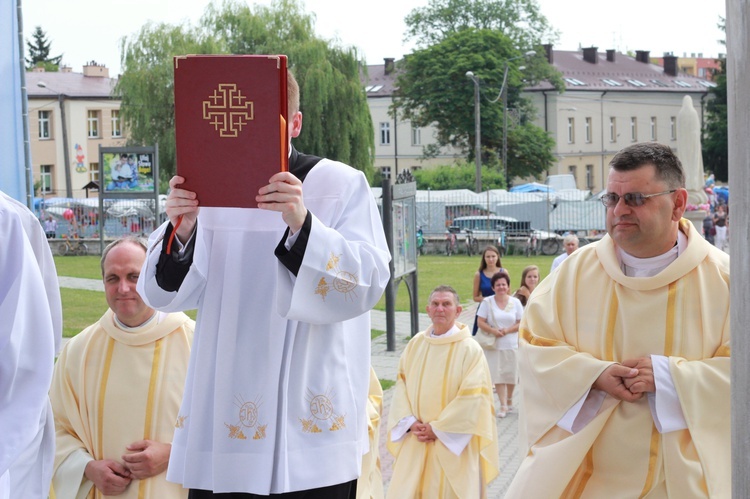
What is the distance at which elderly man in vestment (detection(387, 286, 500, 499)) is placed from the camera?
7.75 metres

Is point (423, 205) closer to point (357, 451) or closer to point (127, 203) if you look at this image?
point (127, 203)

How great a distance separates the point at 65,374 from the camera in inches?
187

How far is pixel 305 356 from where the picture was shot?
347cm

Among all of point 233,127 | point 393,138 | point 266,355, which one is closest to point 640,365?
point 266,355

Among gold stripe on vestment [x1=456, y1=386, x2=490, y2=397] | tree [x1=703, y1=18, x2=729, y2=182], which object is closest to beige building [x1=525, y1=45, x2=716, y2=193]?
tree [x1=703, y1=18, x2=729, y2=182]

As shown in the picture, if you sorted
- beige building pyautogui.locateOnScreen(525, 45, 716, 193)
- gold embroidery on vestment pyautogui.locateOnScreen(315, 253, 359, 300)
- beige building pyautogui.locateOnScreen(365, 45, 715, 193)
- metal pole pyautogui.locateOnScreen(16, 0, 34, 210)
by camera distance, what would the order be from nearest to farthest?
gold embroidery on vestment pyautogui.locateOnScreen(315, 253, 359, 300) < metal pole pyautogui.locateOnScreen(16, 0, 34, 210) < beige building pyautogui.locateOnScreen(525, 45, 716, 193) < beige building pyautogui.locateOnScreen(365, 45, 715, 193)

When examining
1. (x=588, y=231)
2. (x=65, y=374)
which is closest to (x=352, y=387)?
(x=65, y=374)

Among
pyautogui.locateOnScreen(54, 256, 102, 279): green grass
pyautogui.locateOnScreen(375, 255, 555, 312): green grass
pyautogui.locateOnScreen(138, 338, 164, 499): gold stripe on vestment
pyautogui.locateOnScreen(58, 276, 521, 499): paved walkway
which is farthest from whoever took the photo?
pyautogui.locateOnScreen(54, 256, 102, 279): green grass

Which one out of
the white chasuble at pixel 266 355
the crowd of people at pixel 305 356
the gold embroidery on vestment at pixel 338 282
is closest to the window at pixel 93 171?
the crowd of people at pixel 305 356

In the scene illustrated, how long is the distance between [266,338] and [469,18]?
68.5 meters

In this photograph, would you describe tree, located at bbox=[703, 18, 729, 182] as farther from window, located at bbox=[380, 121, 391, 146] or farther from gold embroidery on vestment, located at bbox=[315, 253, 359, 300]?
gold embroidery on vestment, located at bbox=[315, 253, 359, 300]

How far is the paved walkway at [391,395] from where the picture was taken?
30.7ft

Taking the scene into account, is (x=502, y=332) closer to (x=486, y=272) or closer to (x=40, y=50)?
(x=486, y=272)

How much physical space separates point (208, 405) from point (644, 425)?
1736mm
